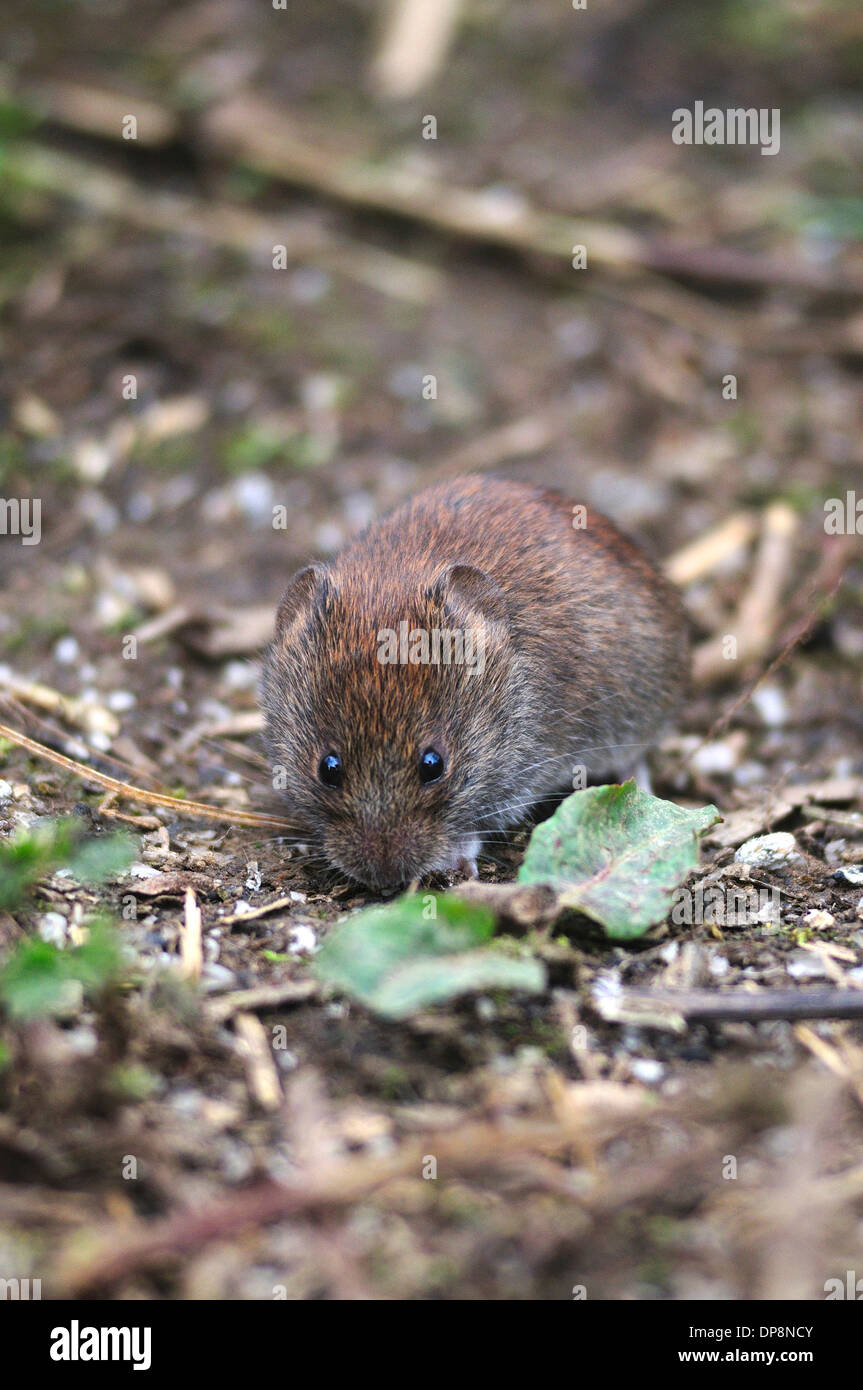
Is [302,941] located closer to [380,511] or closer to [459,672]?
[459,672]

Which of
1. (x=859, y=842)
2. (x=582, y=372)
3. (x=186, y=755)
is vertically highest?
(x=582, y=372)

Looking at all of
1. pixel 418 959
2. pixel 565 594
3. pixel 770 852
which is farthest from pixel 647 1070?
pixel 565 594

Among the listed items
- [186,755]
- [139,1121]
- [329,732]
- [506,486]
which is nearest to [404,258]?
[506,486]

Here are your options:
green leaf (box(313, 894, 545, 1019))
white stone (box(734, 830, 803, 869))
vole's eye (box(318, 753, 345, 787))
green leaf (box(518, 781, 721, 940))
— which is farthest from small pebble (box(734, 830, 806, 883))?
vole's eye (box(318, 753, 345, 787))

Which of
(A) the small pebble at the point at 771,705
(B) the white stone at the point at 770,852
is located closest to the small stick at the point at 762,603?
(A) the small pebble at the point at 771,705

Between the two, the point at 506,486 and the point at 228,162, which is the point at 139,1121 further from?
the point at 228,162
